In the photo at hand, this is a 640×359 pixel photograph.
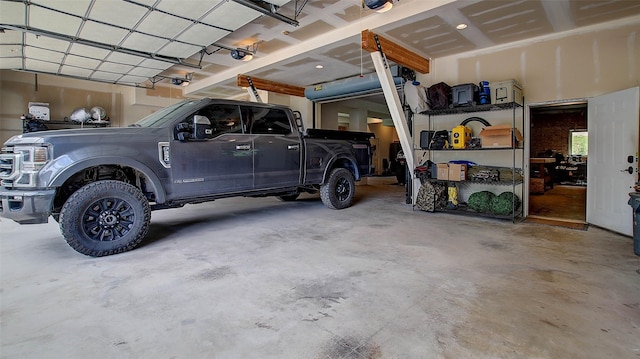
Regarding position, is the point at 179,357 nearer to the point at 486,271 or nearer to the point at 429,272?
the point at 429,272

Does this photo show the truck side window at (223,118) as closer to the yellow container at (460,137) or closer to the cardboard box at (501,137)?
the yellow container at (460,137)

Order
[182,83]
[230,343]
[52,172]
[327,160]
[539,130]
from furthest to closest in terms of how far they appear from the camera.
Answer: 1. [539,130]
2. [182,83]
3. [327,160]
4. [52,172]
5. [230,343]

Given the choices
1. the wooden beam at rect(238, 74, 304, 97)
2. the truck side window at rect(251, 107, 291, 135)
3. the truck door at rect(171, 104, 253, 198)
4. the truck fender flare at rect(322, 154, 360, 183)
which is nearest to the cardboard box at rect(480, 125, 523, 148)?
the truck fender flare at rect(322, 154, 360, 183)

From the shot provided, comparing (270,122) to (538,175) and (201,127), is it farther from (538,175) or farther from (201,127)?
(538,175)

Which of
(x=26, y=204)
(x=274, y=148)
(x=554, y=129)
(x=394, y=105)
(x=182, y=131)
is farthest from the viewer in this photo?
(x=554, y=129)

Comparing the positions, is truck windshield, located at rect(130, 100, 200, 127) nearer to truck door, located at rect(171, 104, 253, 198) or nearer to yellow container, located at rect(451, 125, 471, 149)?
truck door, located at rect(171, 104, 253, 198)

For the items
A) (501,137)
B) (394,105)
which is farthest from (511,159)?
(394,105)

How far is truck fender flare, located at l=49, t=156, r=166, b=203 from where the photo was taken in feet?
10.5

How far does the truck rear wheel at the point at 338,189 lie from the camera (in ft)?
20.1

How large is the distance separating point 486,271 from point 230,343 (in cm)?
243

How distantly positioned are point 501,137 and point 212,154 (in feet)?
15.7

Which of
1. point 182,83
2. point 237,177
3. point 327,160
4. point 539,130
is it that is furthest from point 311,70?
point 539,130

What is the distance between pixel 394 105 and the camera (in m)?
6.09

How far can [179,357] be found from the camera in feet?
5.61
